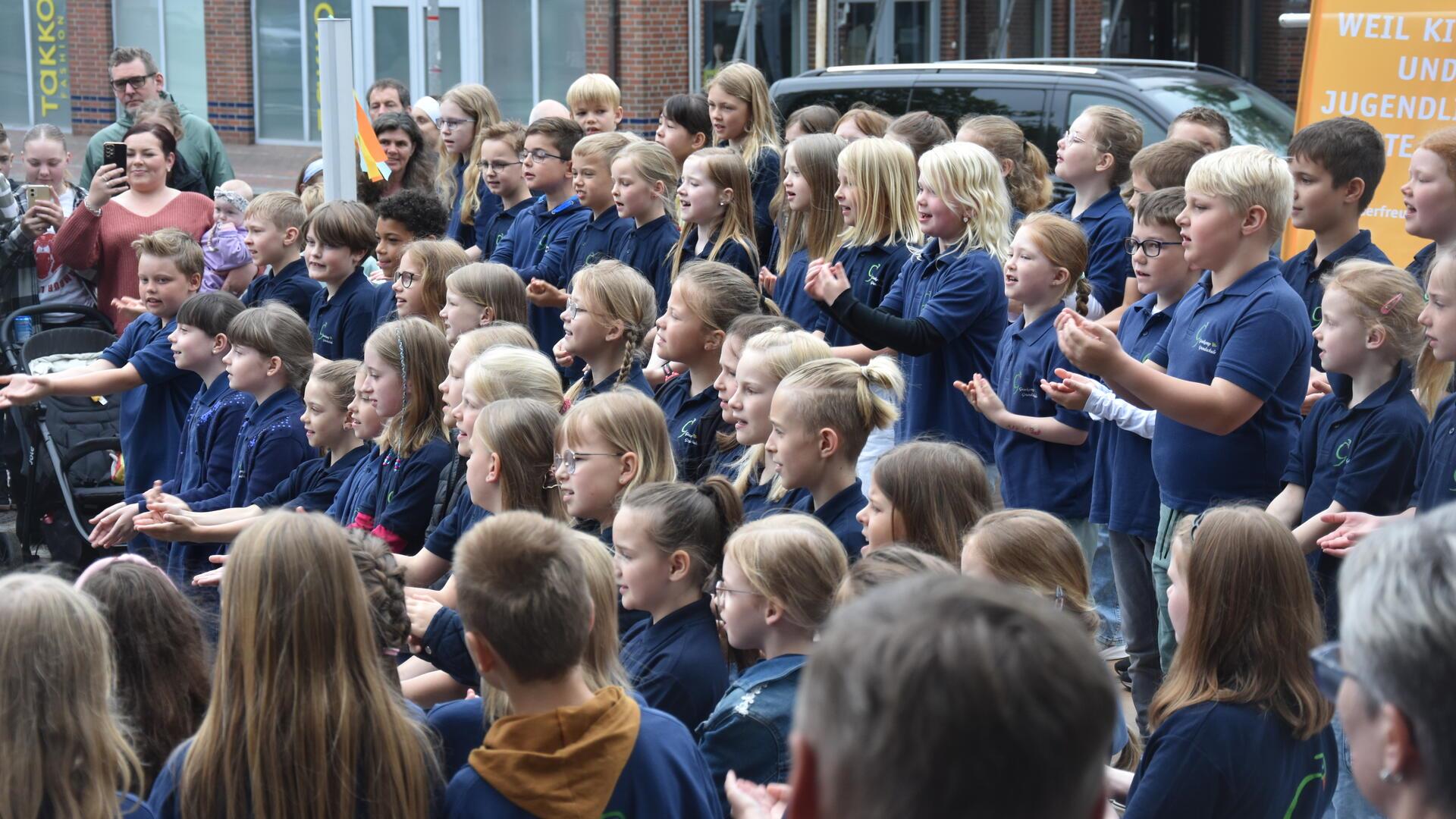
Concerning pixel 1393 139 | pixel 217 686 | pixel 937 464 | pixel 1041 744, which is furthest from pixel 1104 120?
pixel 1041 744

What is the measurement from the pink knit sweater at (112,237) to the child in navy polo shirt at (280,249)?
0.92 meters

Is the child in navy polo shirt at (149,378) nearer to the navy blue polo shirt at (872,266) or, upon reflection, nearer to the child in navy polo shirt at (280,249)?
the child in navy polo shirt at (280,249)

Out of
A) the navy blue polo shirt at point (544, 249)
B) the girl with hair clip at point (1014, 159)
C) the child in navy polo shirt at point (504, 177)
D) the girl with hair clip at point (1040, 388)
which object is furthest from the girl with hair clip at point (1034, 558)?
the child in navy polo shirt at point (504, 177)

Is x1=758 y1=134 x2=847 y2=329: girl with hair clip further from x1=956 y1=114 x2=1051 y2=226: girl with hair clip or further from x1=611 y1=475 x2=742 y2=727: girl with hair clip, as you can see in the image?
x1=611 y1=475 x2=742 y2=727: girl with hair clip

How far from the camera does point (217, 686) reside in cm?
259

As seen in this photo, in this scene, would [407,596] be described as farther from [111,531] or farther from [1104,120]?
[1104,120]

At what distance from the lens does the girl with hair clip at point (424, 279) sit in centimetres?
642

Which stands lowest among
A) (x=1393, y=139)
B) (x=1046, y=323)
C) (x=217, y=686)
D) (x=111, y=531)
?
(x=111, y=531)

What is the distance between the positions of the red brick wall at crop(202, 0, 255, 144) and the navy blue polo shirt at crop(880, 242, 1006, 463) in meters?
19.7

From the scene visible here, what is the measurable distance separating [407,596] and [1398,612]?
2.50 metres

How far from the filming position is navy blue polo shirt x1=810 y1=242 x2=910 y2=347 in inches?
233

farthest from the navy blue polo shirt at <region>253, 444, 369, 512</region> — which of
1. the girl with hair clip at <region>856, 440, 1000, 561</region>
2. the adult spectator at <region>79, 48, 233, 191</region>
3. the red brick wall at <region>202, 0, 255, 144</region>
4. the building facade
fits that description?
the red brick wall at <region>202, 0, 255, 144</region>

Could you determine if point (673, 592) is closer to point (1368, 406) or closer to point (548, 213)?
point (1368, 406)

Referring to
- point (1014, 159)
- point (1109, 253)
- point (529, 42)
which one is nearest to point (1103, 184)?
point (1109, 253)
